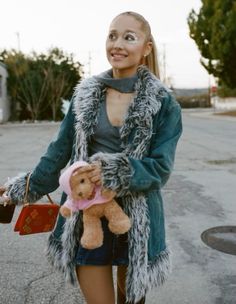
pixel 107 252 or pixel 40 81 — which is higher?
pixel 40 81

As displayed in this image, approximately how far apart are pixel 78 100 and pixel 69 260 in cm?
74

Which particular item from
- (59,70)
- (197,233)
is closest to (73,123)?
(197,233)

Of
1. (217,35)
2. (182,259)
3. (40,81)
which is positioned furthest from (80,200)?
(217,35)

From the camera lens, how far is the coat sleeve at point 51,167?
6.86 feet

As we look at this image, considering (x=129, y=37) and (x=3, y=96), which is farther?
(x=3, y=96)

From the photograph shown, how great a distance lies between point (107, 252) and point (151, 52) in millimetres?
956

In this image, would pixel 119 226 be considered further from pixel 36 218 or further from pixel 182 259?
pixel 182 259

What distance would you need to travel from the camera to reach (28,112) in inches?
1080

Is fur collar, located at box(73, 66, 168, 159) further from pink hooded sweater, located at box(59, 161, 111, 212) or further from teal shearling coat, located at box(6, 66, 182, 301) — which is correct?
pink hooded sweater, located at box(59, 161, 111, 212)

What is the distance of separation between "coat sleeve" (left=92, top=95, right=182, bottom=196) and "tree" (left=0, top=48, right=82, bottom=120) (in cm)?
2475

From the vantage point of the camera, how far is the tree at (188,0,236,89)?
28.5 meters

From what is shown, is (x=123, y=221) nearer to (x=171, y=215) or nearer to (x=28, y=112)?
(x=171, y=215)

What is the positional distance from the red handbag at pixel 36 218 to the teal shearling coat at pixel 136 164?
0.15 meters

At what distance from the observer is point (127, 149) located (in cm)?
191
